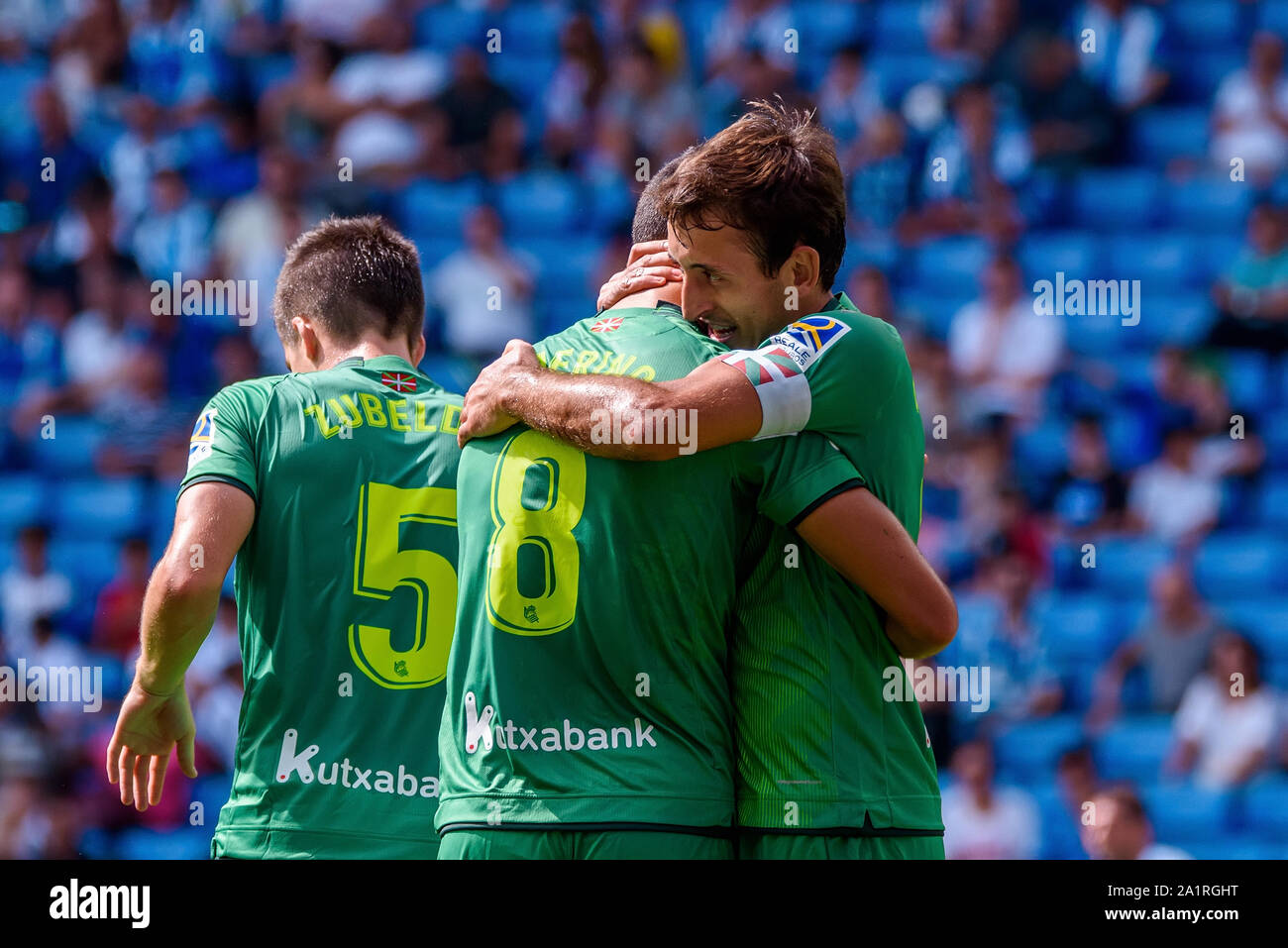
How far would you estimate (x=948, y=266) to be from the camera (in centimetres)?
920

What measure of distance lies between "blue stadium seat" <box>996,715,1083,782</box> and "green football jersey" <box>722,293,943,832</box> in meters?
5.02

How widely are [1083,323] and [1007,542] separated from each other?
5.96 ft

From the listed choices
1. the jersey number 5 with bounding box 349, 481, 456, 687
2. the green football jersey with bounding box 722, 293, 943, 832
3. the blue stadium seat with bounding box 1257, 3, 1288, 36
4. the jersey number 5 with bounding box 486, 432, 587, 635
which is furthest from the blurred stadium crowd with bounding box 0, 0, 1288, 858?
the jersey number 5 with bounding box 486, 432, 587, 635

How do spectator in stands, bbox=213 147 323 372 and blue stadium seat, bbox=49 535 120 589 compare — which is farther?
spectator in stands, bbox=213 147 323 372

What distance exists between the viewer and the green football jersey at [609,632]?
7.72 ft

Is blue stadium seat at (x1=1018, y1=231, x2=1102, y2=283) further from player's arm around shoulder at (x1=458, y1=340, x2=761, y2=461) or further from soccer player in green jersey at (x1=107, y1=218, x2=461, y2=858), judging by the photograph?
player's arm around shoulder at (x1=458, y1=340, x2=761, y2=461)

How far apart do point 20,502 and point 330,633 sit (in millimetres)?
6356

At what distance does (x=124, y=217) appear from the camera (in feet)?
30.3

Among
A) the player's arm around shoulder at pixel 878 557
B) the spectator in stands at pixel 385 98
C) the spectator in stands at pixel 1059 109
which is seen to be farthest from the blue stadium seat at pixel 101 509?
the player's arm around shoulder at pixel 878 557

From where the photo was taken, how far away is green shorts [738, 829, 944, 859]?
236cm

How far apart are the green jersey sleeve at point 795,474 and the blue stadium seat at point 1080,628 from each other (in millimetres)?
5588

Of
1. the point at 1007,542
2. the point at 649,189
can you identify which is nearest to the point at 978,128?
the point at 1007,542

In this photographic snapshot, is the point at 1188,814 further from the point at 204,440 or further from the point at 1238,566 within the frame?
the point at 204,440
